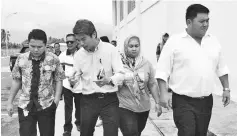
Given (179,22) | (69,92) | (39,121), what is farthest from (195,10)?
(179,22)

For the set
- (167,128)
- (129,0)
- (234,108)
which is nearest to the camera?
(167,128)

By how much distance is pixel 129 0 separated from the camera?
3038cm

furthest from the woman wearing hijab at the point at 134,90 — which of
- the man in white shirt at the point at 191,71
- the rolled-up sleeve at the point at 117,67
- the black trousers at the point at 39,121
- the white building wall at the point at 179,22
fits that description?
the white building wall at the point at 179,22

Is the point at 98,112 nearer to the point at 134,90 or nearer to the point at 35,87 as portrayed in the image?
the point at 134,90

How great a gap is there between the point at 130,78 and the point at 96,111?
25.3 inches

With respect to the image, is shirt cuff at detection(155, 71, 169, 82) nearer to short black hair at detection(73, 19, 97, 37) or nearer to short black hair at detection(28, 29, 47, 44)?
short black hair at detection(73, 19, 97, 37)

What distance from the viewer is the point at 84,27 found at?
11.3 ft

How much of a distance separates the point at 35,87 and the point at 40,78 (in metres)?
0.12

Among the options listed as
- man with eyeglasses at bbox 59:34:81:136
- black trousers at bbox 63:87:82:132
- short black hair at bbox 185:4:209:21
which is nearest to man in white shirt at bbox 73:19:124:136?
short black hair at bbox 185:4:209:21

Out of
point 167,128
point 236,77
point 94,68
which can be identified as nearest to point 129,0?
point 236,77

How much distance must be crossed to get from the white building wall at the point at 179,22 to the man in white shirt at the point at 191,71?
559 centimetres

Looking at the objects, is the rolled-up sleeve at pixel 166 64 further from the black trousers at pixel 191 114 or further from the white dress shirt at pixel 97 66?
the white dress shirt at pixel 97 66

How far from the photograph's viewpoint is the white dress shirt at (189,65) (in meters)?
3.32

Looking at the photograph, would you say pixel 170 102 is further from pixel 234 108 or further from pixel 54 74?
pixel 234 108
